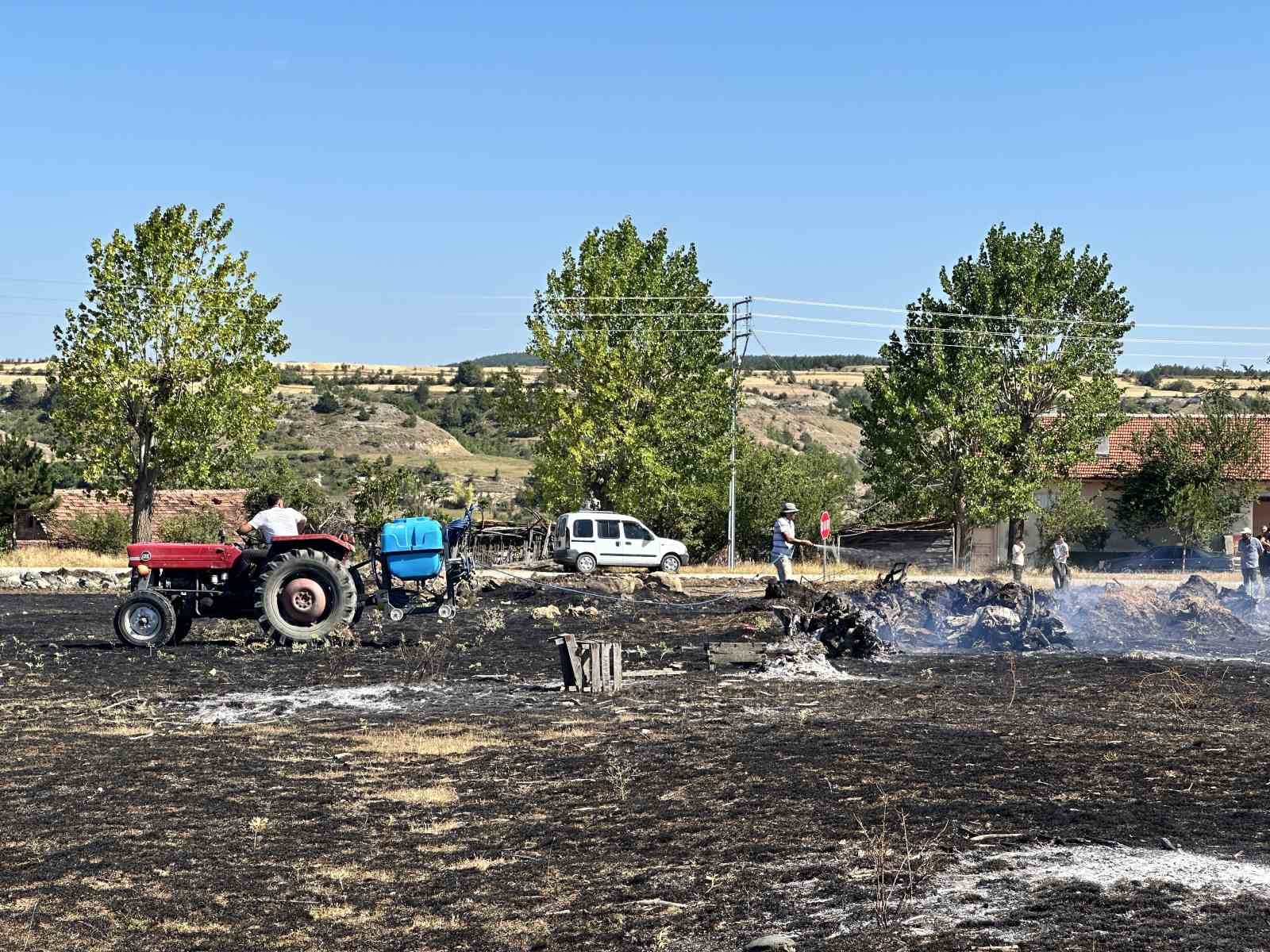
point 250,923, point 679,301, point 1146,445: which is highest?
point 679,301

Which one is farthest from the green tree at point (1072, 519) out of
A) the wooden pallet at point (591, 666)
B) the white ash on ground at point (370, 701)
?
the white ash on ground at point (370, 701)

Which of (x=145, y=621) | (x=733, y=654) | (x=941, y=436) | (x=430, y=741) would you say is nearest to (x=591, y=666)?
(x=733, y=654)

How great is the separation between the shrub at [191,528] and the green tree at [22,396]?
7685 cm

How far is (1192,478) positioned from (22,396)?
93982 mm

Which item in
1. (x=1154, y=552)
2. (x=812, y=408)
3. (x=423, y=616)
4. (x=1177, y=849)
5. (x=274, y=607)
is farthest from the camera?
(x=812, y=408)

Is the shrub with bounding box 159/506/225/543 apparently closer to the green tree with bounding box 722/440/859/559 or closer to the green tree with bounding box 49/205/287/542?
the green tree with bounding box 49/205/287/542

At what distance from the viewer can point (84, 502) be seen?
5081cm

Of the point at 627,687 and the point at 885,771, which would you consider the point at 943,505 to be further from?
the point at 885,771

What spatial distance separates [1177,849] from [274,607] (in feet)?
44.5

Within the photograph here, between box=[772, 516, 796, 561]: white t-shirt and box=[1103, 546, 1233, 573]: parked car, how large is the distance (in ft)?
57.4

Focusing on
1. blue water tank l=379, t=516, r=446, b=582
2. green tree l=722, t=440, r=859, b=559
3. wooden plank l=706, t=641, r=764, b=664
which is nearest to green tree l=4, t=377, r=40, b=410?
green tree l=722, t=440, r=859, b=559

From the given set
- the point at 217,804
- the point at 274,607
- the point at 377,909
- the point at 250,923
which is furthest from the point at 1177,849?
the point at 274,607

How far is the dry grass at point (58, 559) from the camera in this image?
40.6 metres

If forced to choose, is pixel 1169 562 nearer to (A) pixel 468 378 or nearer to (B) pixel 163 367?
(B) pixel 163 367
